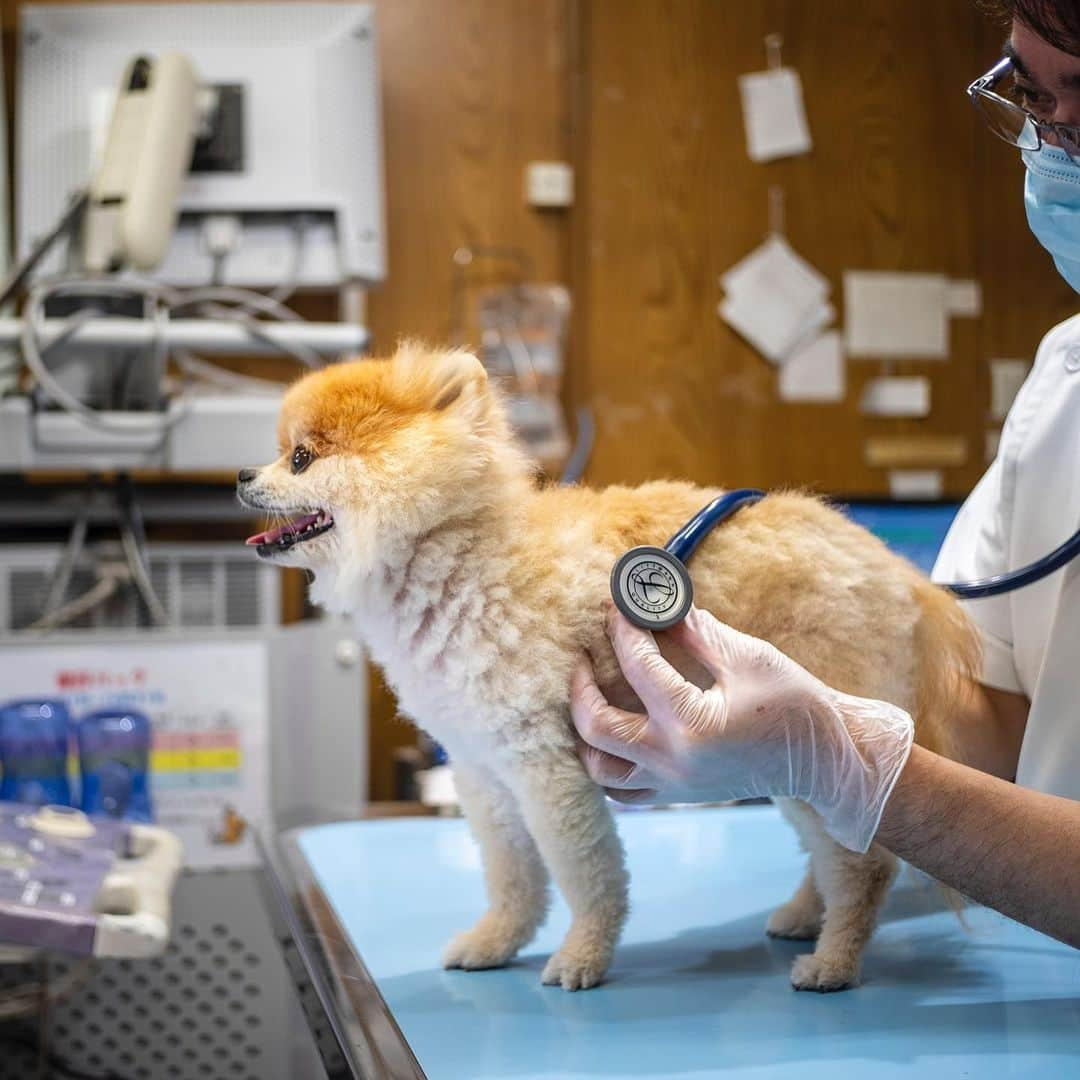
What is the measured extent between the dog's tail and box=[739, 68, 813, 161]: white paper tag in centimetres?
244

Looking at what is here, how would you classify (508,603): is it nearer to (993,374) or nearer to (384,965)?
(384,965)

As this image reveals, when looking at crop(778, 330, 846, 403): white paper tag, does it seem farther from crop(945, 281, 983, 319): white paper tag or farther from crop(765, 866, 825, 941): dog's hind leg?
crop(765, 866, 825, 941): dog's hind leg

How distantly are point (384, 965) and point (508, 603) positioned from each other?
0.95ft

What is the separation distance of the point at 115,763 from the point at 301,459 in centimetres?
89

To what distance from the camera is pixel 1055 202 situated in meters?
0.87

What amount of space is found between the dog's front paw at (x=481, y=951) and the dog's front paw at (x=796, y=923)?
212 mm

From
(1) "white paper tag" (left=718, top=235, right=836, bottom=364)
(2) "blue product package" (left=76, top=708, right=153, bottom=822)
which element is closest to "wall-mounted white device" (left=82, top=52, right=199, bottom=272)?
(2) "blue product package" (left=76, top=708, right=153, bottom=822)

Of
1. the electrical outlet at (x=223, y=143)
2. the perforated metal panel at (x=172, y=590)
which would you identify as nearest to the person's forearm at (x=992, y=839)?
the perforated metal panel at (x=172, y=590)

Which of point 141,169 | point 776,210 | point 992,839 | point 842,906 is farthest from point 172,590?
point 776,210

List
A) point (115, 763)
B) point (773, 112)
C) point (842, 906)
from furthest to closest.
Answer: point (773, 112) → point (115, 763) → point (842, 906)

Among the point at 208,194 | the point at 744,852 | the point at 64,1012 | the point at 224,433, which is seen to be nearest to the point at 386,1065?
the point at 744,852

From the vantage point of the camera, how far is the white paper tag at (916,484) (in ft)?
10.6

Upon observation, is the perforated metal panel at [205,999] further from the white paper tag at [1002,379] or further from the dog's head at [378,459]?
the white paper tag at [1002,379]

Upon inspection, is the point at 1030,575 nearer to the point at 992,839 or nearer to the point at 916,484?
the point at 992,839
